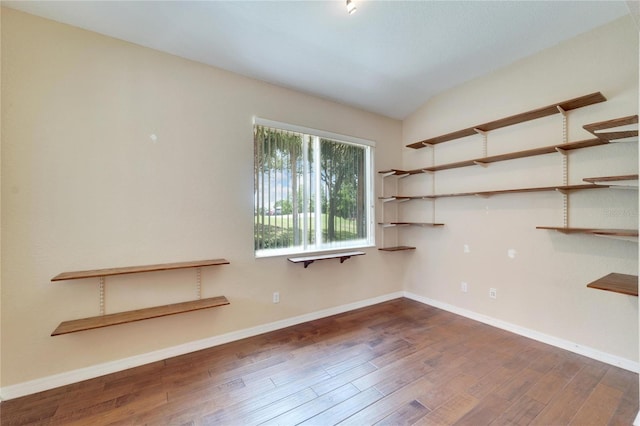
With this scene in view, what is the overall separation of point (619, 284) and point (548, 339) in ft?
Answer: 3.25

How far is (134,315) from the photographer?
2254mm

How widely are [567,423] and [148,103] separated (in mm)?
3964

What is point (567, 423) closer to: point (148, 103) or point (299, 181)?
point (299, 181)

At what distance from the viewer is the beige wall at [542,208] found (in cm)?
232

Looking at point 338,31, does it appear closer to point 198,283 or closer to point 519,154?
point 519,154

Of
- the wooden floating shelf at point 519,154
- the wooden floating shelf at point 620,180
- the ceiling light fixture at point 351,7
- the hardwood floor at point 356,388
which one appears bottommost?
the hardwood floor at point 356,388

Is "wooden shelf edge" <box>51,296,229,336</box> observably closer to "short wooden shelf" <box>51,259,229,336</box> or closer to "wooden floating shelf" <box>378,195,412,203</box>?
"short wooden shelf" <box>51,259,229,336</box>

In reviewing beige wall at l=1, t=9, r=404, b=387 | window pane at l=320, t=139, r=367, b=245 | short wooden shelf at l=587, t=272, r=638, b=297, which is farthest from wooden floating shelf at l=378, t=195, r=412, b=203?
short wooden shelf at l=587, t=272, r=638, b=297

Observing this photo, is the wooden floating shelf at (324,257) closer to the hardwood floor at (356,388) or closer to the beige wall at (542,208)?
the hardwood floor at (356,388)

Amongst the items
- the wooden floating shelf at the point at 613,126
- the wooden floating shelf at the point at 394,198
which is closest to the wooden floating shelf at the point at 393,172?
the wooden floating shelf at the point at 394,198

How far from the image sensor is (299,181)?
3355 mm

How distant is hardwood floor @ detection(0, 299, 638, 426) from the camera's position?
5.78 feet

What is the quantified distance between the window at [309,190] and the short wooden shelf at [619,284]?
242 centimetres

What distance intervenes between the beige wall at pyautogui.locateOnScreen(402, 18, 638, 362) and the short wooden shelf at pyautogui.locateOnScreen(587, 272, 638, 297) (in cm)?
14
